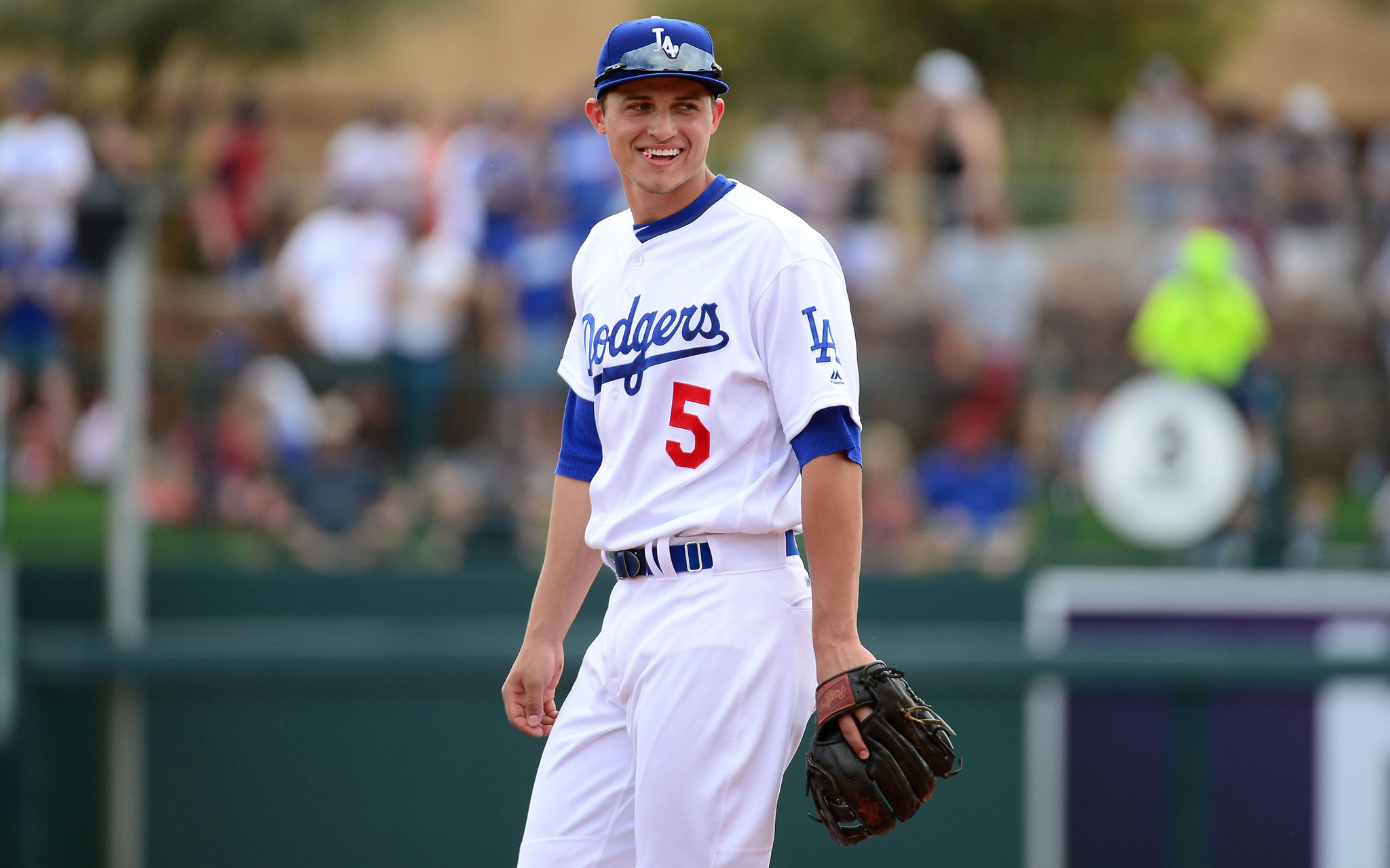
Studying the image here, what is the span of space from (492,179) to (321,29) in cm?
1276

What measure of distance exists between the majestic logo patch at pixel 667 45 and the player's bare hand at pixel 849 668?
1127 millimetres

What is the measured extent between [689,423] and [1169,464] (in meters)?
5.65

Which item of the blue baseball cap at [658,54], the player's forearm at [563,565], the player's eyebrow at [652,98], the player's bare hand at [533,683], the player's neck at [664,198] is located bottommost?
the player's bare hand at [533,683]

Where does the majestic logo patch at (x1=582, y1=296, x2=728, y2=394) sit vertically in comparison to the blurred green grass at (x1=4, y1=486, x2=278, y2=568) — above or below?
above

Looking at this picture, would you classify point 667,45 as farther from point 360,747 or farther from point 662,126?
point 360,747

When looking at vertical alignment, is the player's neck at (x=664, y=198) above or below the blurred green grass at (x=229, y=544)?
above

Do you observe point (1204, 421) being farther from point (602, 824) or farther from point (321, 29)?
point (321, 29)

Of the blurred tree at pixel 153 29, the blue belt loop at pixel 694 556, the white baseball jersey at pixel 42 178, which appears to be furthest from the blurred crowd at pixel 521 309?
the blurred tree at pixel 153 29

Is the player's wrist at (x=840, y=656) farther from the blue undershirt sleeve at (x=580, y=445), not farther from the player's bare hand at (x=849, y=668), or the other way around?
the blue undershirt sleeve at (x=580, y=445)

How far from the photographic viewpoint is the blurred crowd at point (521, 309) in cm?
831

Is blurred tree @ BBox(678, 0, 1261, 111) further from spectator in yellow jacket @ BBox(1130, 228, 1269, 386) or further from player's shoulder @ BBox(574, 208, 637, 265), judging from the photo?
player's shoulder @ BBox(574, 208, 637, 265)

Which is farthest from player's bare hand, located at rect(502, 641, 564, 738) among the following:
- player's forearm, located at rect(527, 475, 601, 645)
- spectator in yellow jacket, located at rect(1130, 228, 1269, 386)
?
spectator in yellow jacket, located at rect(1130, 228, 1269, 386)

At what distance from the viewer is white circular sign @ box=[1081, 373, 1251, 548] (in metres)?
8.13

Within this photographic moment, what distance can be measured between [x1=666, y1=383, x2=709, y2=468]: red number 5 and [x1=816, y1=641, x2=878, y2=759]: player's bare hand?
1.45 ft
